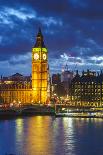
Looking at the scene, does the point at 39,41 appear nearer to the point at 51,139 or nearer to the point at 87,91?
the point at 87,91

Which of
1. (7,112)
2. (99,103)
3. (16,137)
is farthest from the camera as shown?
(99,103)

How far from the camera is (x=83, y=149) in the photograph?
41438 mm

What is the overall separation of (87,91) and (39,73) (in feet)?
26.9

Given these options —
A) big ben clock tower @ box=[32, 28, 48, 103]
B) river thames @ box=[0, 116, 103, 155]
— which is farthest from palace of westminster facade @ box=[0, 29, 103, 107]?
river thames @ box=[0, 116, 103, 155]

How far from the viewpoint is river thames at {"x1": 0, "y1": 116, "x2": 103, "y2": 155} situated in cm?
4050

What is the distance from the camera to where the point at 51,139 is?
154ft

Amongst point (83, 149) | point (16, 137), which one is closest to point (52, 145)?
point (83, 149)

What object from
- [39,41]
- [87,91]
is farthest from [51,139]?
[39,41]

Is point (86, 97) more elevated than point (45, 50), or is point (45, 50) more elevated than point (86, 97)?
point (45, 50)

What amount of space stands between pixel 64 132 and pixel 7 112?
88.8 feet

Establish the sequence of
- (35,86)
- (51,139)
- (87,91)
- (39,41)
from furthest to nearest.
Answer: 1. (39,41)
2. (35,86)
3. (87,91)
4. (51,139)

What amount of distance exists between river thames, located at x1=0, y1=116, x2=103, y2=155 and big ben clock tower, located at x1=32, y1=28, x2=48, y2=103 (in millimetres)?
38050

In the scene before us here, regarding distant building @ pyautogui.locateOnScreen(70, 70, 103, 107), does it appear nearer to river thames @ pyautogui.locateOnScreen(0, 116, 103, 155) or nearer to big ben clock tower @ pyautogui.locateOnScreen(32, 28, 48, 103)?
big ben clock tower @ pyautogui.locateOnScreen(32, 28, 48, 103)

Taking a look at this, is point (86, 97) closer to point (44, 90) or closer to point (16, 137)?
point (44, 90)
